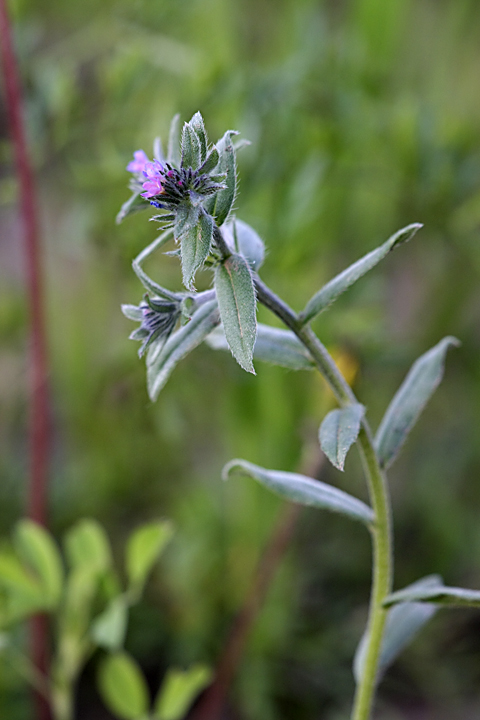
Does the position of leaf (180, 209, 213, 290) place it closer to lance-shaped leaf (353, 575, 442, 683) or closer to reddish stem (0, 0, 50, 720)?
lance-shaped leaf (353, 575, 442, 683)

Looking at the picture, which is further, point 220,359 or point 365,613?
point 365,613

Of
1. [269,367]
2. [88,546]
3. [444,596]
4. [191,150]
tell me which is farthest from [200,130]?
[269,367]

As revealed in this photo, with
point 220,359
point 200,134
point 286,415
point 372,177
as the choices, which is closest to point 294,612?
point 286,415

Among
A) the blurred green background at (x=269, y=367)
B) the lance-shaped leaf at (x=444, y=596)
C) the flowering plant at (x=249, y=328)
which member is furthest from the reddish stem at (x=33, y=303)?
the lance-shaped leaf at (x=444, y=596)

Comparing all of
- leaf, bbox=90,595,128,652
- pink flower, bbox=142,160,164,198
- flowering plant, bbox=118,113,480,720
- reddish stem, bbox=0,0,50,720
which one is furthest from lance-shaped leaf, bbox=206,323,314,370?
reddish stem, bbox=0,0,50,720

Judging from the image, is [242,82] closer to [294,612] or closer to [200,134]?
[200,134]

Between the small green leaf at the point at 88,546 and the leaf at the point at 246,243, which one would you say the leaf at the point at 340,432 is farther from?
the small green leaf at the point at 88,546

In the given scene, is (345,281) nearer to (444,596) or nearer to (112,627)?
(444,596)
